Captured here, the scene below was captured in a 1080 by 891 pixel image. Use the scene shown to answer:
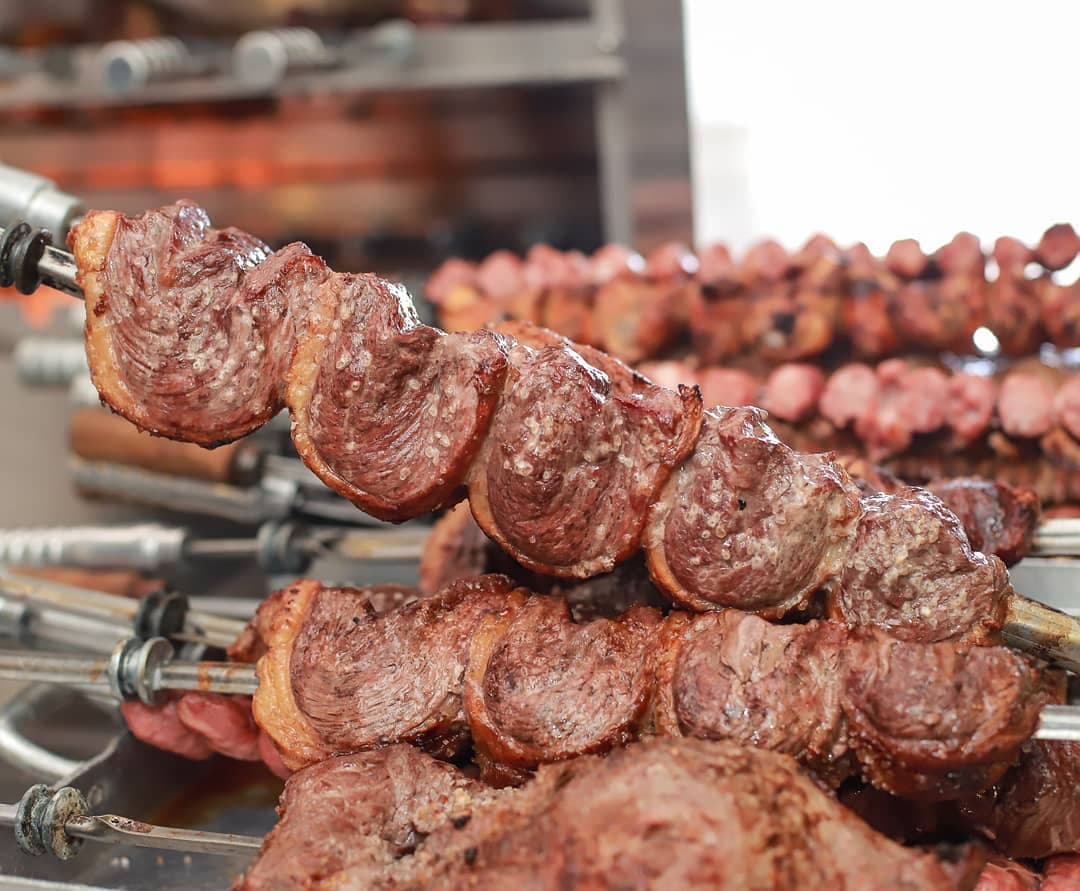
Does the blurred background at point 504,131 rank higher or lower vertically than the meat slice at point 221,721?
higher

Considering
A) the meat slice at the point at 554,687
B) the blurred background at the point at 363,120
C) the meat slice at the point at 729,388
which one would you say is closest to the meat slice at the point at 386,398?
the meat slice at the point at 554,687

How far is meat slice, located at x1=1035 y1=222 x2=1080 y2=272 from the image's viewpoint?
279cm

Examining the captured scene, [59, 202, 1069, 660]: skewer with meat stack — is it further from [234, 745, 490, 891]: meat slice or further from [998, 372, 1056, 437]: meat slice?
[998, 372, 1056, 437]: meat slice

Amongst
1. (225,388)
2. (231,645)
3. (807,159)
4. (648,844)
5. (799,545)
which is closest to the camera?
(648,844)

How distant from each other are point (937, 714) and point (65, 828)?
4.78 feet

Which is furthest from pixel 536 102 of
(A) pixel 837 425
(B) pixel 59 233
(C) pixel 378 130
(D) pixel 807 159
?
(B) pixel 59 233

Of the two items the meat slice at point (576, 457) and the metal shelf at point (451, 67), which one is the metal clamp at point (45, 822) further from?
the metal shelf at point (451, 67)

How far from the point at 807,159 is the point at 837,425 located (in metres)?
5.20

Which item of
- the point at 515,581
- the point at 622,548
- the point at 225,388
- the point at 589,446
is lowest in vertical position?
the point at 515,581

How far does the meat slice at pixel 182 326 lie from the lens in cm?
169

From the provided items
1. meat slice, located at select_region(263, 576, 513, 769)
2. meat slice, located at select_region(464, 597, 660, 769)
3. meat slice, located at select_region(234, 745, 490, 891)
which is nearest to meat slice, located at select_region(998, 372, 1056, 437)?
meat slice, located at select_region(464, 597, 660, 769)

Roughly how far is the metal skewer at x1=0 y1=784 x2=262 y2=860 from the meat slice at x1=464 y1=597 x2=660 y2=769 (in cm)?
49

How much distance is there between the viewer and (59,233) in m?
1.91

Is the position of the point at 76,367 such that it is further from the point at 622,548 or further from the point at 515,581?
the point at 622,548
